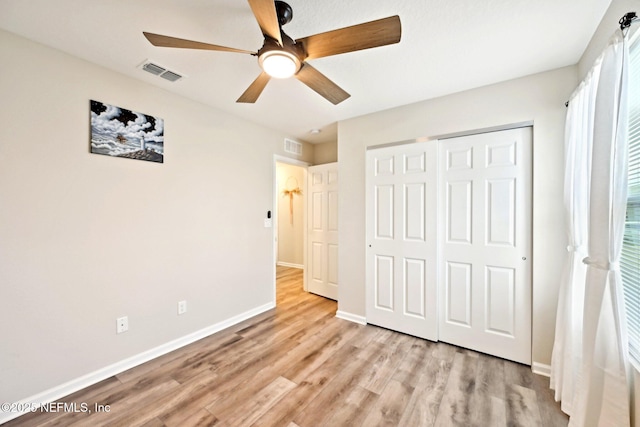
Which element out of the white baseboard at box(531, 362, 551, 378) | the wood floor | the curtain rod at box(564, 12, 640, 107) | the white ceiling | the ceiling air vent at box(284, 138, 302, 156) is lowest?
the wood floor

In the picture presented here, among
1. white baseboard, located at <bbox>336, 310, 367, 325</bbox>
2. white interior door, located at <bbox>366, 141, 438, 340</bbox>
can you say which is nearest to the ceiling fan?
white interior door, located at <bbox>366, 141, 438, 340</bbox>

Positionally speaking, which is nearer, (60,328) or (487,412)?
(487,412)

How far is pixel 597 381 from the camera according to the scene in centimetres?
119

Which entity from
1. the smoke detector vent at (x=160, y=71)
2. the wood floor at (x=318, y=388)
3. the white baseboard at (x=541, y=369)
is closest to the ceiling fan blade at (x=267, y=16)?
the smoke detector vent at (x=160, y=71)

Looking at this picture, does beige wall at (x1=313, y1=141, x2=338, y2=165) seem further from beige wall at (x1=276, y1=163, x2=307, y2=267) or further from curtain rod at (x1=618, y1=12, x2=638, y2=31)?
curtain rod at (x1=618, y1=12, x2=638, y2=31)

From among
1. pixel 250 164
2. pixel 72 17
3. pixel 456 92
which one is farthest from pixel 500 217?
pixel 72 17

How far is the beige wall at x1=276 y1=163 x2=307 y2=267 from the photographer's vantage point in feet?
18.8

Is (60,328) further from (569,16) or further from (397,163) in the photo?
(569,16)

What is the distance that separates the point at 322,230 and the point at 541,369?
9.18 feet

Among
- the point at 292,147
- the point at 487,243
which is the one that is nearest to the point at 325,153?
the point at 292,147

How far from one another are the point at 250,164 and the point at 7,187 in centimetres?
200

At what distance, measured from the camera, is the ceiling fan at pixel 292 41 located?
114 cm

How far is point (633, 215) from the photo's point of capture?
1239 millimetres

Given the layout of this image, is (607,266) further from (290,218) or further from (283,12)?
(290,218)
